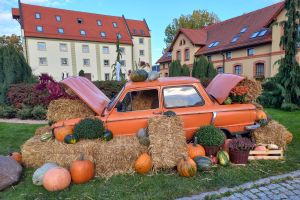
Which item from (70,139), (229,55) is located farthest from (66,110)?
(229,55)

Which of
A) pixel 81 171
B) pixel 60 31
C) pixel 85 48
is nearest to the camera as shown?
pixel 81 171

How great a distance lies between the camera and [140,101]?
16.8 ft

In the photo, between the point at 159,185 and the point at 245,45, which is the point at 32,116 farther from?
the point at 245,45

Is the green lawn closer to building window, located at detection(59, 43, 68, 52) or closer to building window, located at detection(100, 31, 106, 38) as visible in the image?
building window, located at detection(59, 43, 68, 52)

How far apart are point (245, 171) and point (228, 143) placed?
713 millimetres

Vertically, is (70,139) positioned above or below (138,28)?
below

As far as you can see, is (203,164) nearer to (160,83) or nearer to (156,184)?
(156,184)

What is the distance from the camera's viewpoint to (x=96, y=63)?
40.9 meters

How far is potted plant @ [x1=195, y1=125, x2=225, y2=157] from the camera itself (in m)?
4.50

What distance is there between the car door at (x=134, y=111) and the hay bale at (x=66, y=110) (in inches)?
32.2

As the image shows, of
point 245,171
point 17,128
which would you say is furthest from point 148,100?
point 17,128

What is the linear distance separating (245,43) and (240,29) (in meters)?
4.09

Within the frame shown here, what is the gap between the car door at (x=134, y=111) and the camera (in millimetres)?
4738

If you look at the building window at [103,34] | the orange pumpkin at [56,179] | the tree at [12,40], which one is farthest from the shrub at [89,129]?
the tree at [12,40]
